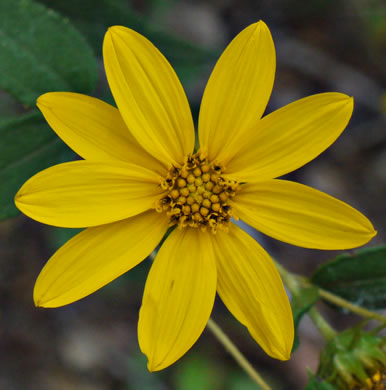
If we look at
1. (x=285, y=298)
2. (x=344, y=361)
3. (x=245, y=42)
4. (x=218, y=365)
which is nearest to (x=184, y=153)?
(x=245, y=42)

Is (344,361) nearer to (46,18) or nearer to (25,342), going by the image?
(46,18)

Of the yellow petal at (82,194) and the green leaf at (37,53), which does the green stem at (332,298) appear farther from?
the green leaf at (37,53)

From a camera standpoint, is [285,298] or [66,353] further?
[66,353]

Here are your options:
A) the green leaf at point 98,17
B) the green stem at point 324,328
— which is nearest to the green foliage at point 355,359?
the green stem at point 324,328

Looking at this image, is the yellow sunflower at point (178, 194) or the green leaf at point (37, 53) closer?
the yellow sunflower at point (178, 194)

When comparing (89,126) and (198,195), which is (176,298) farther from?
(89,126)

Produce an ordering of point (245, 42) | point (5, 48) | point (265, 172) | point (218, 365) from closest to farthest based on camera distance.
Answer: point (245, 42), point (265, 172), point (5, 48), point (218, 365)

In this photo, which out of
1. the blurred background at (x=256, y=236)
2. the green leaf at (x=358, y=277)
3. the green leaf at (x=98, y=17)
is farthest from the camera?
the blurred background at (x=256, y=236)
